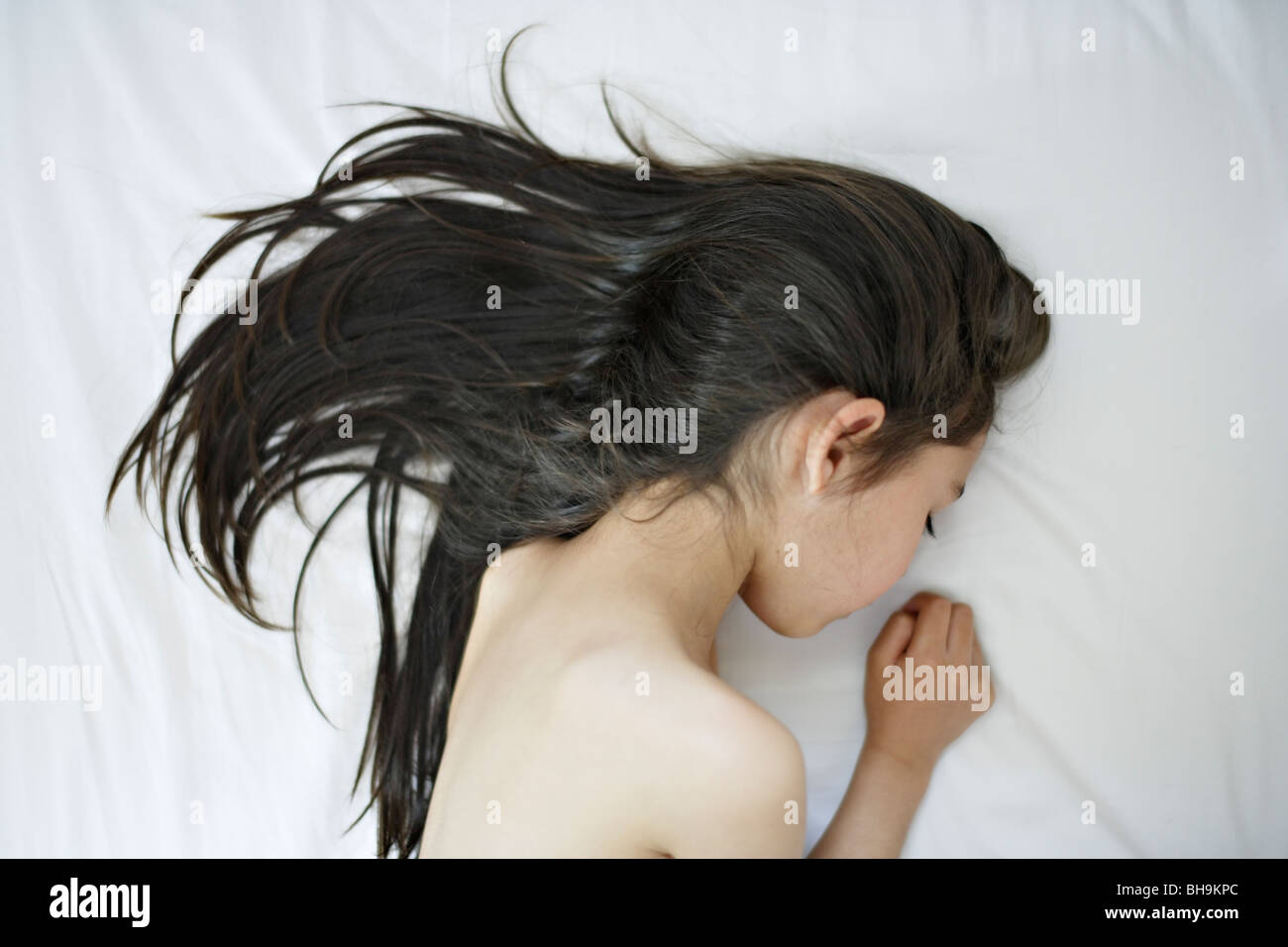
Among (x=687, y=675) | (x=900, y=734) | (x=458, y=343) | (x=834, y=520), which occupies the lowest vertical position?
(x=900, y=734)

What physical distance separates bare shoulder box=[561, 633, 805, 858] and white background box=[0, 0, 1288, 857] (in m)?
0.26

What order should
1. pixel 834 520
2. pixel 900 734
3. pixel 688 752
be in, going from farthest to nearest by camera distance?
pixel 900 734
pixel 834 520
pixel 688 752

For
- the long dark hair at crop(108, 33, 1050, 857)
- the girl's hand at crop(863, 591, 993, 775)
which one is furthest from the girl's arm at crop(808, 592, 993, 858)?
the long dark hair at crop(108, 33, 1050, 857)

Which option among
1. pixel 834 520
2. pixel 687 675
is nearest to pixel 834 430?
pixel 834 520

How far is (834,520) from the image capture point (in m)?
0.82

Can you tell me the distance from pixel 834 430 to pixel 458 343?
0.42 m

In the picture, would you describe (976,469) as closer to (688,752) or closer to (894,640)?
(894,640)

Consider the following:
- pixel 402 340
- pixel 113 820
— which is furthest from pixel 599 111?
pixel 113 820

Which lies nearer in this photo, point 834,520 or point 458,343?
point 834,520

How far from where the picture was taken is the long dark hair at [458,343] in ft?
2.85

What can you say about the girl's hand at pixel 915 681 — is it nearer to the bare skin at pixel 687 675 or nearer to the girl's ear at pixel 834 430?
the bare skin at pixel 687 675

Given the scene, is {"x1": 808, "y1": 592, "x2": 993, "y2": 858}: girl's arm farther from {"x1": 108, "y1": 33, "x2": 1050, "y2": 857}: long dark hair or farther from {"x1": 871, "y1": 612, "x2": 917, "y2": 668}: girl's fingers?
{"x1": 108, "y1": 33, "x2": 1050, "y2": 857}: long dark hair

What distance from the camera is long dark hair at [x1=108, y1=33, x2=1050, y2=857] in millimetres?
868
